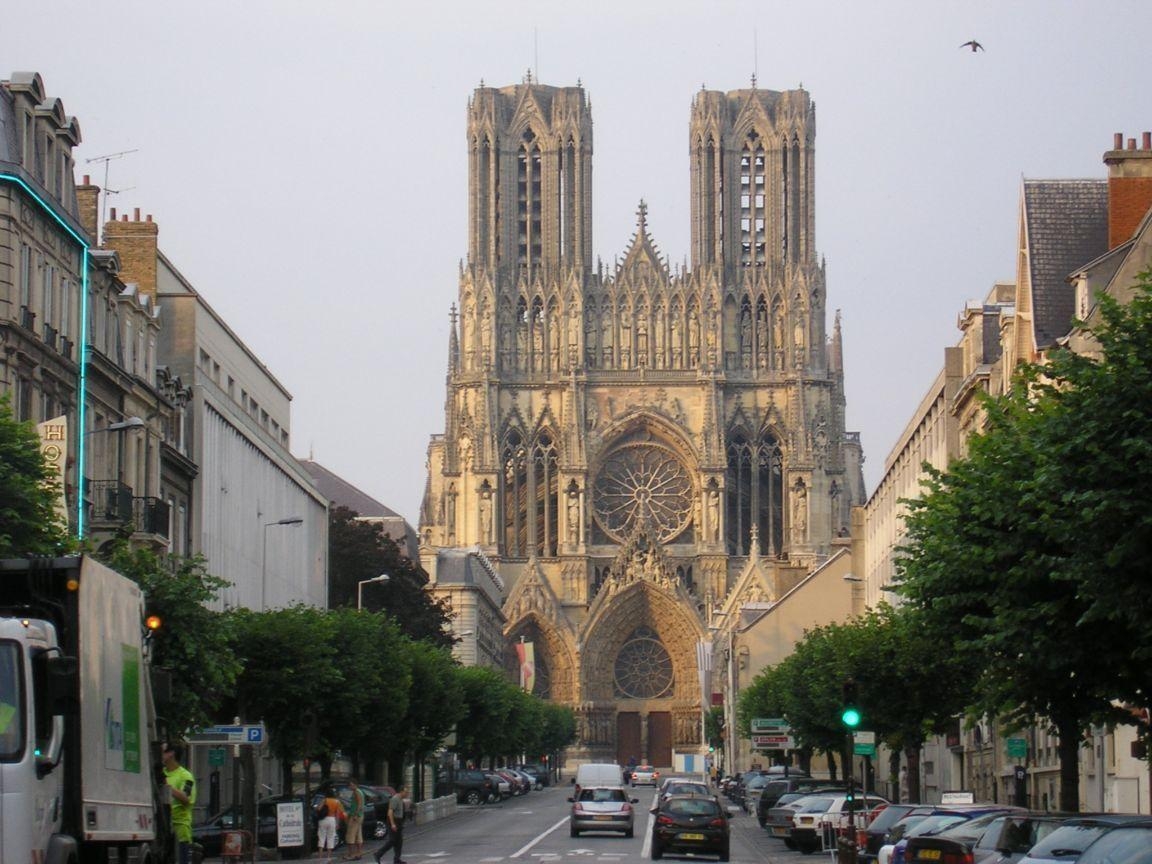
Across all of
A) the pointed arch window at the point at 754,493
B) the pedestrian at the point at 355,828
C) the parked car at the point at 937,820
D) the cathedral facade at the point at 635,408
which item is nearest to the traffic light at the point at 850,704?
the parked car at the point at 937,820

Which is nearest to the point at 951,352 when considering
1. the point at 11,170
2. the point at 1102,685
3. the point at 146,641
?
the point at 11,170

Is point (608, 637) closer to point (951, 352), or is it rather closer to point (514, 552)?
point (514, 552)

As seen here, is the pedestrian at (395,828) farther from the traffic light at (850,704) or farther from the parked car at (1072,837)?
the parked car at (1072,837)

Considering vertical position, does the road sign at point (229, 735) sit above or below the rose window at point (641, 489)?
below

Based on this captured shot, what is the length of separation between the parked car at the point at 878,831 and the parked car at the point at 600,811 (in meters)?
16.6

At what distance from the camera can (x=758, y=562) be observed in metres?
124

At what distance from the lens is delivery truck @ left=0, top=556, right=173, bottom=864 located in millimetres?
15047

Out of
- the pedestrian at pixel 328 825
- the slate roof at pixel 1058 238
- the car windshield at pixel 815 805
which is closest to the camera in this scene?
the pedestrian at pixel 328 825

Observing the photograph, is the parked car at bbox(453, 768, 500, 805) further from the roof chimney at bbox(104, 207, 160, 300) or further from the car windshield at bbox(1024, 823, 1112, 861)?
the car windshield at bbox(1024, 823, 1112, 861)

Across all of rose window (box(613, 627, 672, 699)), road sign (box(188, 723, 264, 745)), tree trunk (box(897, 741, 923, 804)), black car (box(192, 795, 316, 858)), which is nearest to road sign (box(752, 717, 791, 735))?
tree trunk (box(897, 741, 923, 804))

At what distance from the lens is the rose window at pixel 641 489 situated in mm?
129250

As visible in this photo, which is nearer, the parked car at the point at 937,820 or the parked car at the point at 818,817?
the parked car at the point at 937,820

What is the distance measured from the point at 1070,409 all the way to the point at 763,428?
104 metres

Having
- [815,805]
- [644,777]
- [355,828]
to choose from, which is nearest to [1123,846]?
[355,828]
